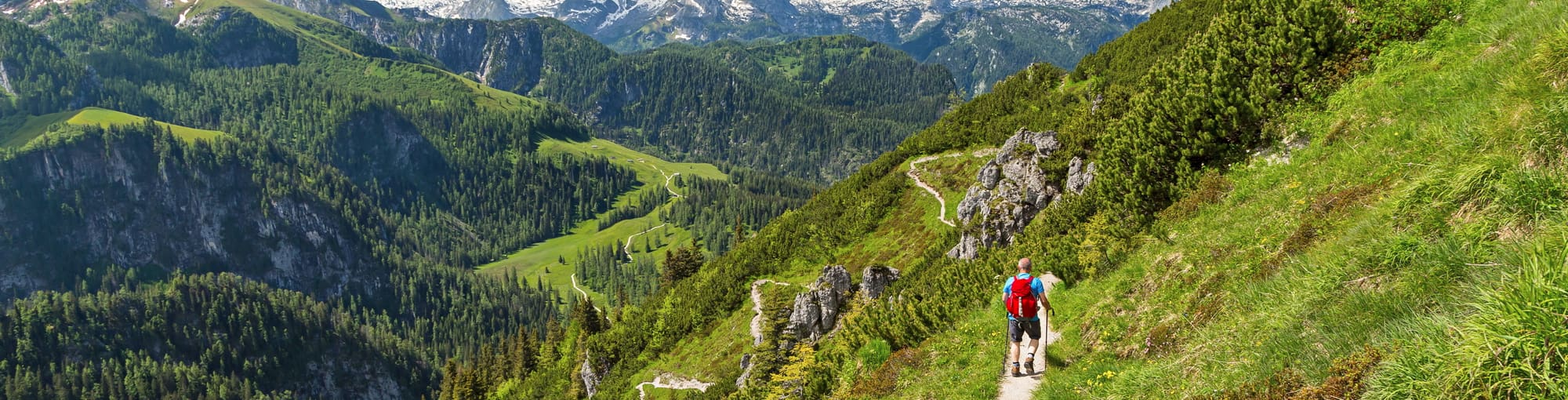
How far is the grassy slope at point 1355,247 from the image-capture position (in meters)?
9.18

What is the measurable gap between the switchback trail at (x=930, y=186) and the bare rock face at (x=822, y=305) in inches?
459

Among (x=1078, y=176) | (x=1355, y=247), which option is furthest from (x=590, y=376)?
(x=1355, y=247)

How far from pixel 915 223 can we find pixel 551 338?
291 ft

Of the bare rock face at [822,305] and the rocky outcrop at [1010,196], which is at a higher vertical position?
the rocky outcrop at [1010,196]

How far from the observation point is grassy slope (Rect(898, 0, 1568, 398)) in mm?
9180

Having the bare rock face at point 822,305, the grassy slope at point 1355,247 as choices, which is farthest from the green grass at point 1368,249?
the bare rock face at point 822,305

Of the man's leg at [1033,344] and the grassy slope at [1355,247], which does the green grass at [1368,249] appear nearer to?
the grassy slope at [1355,247]

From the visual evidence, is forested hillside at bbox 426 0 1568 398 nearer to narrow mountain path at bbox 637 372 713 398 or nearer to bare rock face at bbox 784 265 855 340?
bare rock face at bbox 784 265 855 340

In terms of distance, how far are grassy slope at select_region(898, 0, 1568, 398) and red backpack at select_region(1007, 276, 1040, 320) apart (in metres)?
1.41

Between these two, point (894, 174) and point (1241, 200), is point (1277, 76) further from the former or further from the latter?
point (894, 174)

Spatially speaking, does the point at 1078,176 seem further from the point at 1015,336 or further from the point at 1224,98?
the point at 1015,336

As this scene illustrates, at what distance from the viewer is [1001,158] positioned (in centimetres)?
6203

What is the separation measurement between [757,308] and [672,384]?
12.5m

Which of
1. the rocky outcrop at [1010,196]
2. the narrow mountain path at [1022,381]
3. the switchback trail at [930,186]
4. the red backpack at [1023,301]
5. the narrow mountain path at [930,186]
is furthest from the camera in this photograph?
the switchback trail at [930,186]
